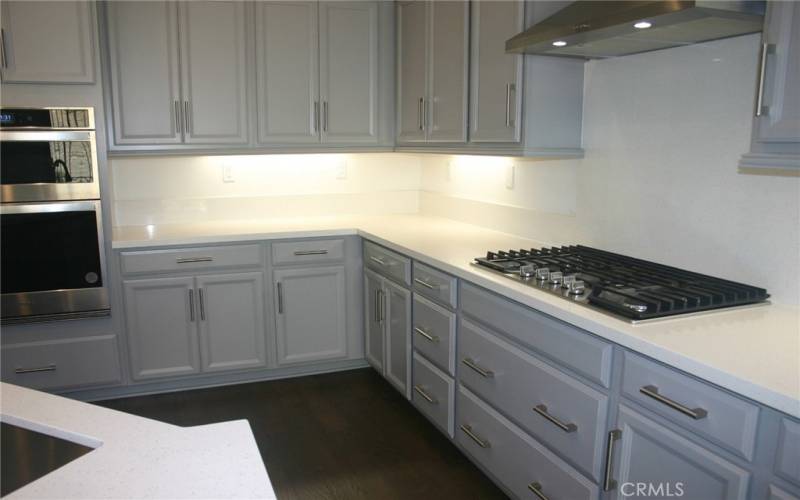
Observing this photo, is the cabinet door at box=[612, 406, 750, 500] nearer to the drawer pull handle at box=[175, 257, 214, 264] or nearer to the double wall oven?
the drawer pull handle at box=[175, 257, 214, 264]

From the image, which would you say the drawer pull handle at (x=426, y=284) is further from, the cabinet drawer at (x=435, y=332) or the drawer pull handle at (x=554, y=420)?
the drawer pull handle at (x=554, y=420)

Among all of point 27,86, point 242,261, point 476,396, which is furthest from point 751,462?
point 27,86

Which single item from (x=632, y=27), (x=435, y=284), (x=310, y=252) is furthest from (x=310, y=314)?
(x=632, y=27)

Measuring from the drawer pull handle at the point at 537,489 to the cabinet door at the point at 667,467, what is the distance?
1.19ft

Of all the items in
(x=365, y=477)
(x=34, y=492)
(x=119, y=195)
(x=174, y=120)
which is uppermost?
(x=174, y=120)

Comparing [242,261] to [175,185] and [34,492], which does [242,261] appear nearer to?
[175,185]

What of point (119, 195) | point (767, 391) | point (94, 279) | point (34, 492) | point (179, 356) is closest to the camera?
point (34, 492)

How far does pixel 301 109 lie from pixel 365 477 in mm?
2062

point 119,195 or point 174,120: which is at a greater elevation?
point 174,120

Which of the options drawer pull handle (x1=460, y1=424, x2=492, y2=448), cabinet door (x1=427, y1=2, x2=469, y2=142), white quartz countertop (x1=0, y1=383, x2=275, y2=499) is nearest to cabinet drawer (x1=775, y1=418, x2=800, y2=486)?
white quartz countertop (x1=0, y1=383, x2=275, y2=499)

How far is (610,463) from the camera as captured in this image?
1753 mm

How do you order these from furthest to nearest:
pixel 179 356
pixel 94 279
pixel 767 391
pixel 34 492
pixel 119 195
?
pixel 119 195, pixel 179 356, pixel 94 279, pixel 767 391, pixel 34 492

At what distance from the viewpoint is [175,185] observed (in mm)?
3764

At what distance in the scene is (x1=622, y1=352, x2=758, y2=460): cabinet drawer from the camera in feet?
4.45
